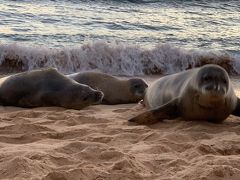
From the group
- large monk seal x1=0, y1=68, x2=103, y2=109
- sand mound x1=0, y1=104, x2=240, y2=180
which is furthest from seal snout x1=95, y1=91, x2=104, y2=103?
sand mound x1=0, y1=104, x2=240, y2=180

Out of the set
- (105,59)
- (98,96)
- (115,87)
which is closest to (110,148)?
(98,96)

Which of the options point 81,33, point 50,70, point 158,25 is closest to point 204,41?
point 158,25

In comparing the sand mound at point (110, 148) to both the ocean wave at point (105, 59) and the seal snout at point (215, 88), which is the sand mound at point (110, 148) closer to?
the seal snout at point (215, 88)

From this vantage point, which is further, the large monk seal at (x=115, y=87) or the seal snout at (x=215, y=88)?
the large monk seal at (x=115, y=87)

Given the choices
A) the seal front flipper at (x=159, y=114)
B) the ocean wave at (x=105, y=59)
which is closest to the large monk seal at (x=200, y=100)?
the seal front flipper at (x=159, y=114)

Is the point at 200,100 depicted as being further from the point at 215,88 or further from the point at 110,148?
the point at 110,148

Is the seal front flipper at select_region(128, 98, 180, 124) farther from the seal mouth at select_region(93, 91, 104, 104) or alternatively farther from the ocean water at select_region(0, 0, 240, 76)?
the ocean water at select_region(0, 0, 240, 76)

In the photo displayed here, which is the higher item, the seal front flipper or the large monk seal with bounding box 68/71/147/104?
the seal front flipper

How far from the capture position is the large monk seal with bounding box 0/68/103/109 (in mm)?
7203

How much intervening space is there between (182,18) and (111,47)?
20.3ft

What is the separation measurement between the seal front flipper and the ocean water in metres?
5.24

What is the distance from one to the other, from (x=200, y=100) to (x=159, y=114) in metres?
0.46

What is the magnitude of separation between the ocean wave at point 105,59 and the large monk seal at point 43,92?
3.97 m

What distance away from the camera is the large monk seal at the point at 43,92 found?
7.20 m
